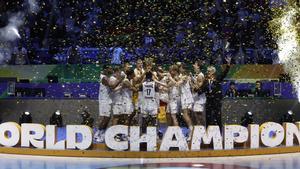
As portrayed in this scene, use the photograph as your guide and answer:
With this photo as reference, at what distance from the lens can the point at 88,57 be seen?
46.0 feet

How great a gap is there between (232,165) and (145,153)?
144cm

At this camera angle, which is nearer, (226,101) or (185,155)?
(185,155)

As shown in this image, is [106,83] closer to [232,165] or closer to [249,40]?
[232,165]

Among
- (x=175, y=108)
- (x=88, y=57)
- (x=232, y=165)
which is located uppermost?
(x=88, y=57)

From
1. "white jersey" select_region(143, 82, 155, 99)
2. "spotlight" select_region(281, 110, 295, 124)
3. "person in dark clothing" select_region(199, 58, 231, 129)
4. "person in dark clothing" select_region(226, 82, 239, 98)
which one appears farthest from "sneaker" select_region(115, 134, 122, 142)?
"person in dark clothing" select_region(226, 82, 239, 98)

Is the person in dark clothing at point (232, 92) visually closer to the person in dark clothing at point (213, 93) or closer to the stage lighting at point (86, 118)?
the person in dark clothing at point (213, 93)

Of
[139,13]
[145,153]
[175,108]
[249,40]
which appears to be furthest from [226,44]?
[145,153]

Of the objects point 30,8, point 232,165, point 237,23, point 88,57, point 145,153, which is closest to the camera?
point 232,165

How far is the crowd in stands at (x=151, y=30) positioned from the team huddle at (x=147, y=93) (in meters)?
4.61

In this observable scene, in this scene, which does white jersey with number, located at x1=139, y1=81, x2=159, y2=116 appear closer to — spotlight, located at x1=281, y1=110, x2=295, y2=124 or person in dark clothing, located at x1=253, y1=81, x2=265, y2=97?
spotlight, located at x1=281, y1=110, x2=295, y2=124

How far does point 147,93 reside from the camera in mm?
9234

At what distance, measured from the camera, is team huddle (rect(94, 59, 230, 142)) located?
9.14 metres

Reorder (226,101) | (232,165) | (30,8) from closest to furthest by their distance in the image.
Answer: (232,165) → (226,101) → (30,8)

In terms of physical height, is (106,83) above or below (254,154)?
above
